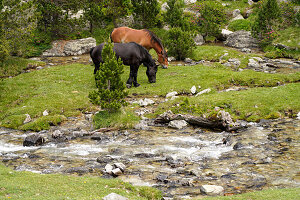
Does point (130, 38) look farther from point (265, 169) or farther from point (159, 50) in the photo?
point (265, 169)

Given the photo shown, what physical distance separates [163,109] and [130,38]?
1299 cm

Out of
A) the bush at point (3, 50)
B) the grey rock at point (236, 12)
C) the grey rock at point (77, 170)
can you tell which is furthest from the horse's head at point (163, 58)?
the grey rock at point (236, 12)

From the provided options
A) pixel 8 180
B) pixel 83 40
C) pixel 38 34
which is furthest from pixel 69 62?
pixel 8 180

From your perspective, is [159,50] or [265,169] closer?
[265,169]

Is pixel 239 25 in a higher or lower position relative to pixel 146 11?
lower

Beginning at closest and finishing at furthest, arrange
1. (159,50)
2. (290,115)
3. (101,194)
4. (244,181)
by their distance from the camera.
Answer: (101,194) < (244,181) < (290,115) < (159,50)

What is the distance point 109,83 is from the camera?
1803 centimetres

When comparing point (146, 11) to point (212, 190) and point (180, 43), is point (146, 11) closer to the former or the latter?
point (180, 43)

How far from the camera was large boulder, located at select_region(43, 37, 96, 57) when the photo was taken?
37844mm

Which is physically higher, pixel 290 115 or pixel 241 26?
pixel 241 26

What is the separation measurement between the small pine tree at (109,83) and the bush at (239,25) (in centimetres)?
3217

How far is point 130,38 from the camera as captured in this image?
99.6ft

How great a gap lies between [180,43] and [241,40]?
1259 centimetres

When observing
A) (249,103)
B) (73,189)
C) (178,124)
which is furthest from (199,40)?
(73,189)
